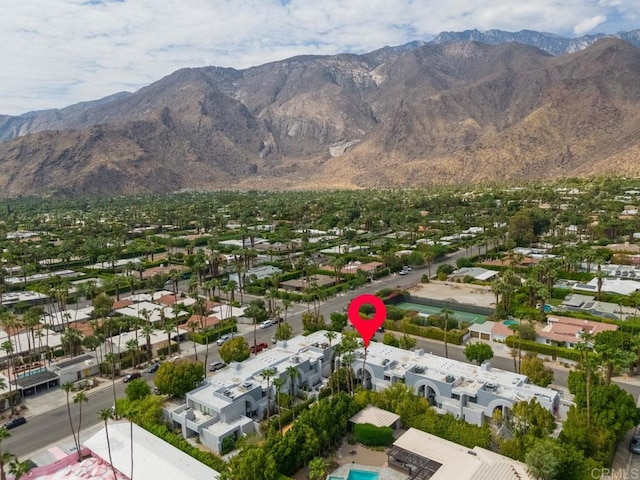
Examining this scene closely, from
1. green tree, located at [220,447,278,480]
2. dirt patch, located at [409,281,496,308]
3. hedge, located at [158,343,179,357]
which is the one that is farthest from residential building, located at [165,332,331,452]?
dirt patch, located at [409,281,496,308]

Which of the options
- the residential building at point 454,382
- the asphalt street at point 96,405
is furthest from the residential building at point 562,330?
the residential building at point 454,382

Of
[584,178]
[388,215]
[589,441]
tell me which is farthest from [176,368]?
[584,178]

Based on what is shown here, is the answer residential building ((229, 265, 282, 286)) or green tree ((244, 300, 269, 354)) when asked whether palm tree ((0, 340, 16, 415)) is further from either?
residential building ((229, 265, 282, 286))

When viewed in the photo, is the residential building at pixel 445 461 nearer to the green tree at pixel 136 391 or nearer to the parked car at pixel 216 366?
the green tree at pixel 136 391

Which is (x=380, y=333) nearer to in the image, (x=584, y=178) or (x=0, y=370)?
(x=0, y=370)

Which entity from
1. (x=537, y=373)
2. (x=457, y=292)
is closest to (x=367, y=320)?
(x=537, y=373)
